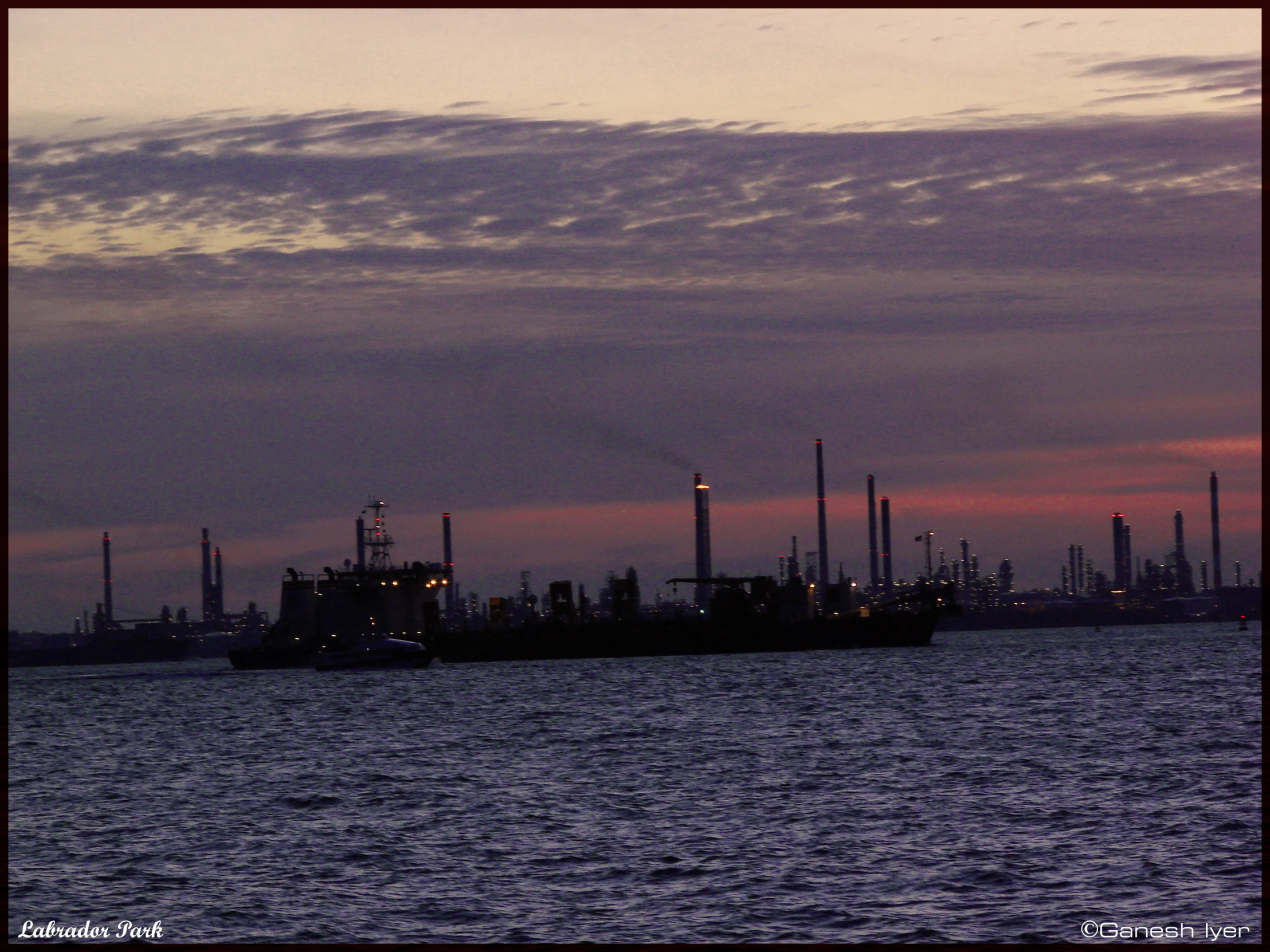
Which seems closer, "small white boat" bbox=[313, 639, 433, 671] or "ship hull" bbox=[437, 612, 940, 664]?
"small white boat" bbox=[313, 639, 433, 671]

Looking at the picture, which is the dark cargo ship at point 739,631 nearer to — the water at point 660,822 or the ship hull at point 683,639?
the ship hull at point 683,639

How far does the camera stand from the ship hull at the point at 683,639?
15550 cm

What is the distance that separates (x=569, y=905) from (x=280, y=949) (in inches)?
211

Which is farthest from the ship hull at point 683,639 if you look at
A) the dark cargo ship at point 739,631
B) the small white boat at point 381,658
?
the small white boat at point 381,658

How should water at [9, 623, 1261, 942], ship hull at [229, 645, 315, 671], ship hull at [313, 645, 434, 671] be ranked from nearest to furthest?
water at [9, 623, 1261, 942] < ship hull at [313, 645, 434, 671] < ship hull at [229, 645, 315, 671]

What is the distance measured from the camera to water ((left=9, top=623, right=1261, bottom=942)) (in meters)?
26.4

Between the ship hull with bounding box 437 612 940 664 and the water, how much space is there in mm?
77319

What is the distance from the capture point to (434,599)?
157m

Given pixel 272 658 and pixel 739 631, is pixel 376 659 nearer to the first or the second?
pixel 272 658

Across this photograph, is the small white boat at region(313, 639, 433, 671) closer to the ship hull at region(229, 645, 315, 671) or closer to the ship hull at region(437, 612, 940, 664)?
the ship hull at region(229, 645, 315, 671)

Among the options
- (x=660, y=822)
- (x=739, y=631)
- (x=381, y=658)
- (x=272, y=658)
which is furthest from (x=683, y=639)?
(x=660, y=822)

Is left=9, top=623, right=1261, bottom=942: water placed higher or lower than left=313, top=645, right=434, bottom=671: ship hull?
higher

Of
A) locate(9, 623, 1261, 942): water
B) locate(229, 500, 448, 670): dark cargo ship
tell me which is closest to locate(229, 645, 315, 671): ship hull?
locate(229, 500, 448, 670): dark cargo ship

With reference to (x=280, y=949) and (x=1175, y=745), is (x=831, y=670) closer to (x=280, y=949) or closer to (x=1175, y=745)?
(x=1175, y=745)
